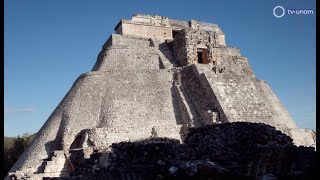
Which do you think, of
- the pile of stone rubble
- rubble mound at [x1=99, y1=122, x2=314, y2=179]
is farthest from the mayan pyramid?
rubble mound at [x1=99, y1=122, x2=314, y2=179]

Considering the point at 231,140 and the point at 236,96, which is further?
the point at 236,96

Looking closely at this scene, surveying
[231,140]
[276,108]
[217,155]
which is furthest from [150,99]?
[217,155]

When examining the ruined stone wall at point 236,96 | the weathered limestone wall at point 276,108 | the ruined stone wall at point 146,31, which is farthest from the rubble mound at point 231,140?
the ruined stone wall at point 146,31

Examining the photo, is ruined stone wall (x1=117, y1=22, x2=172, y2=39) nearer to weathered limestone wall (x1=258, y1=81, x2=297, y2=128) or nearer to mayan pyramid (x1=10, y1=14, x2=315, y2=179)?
mayan pyramid (x1=10, y1=14, x2=315, y2=179)

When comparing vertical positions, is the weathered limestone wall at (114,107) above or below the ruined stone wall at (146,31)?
below

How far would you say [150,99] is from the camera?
67.0 ft

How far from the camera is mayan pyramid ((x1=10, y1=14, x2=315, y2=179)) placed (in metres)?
18.2

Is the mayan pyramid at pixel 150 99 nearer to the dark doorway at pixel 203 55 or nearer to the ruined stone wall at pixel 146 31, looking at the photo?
the dark doorway at pixel 203 55

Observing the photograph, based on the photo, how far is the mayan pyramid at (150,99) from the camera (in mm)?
18250

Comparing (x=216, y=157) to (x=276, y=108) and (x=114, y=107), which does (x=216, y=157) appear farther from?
(x=276, y=108)

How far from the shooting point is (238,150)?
834 centimetres

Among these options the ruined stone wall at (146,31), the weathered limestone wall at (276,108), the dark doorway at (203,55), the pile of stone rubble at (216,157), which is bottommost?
the pile of stone rubble at (216,157)

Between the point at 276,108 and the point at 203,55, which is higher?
the point at 203,55
